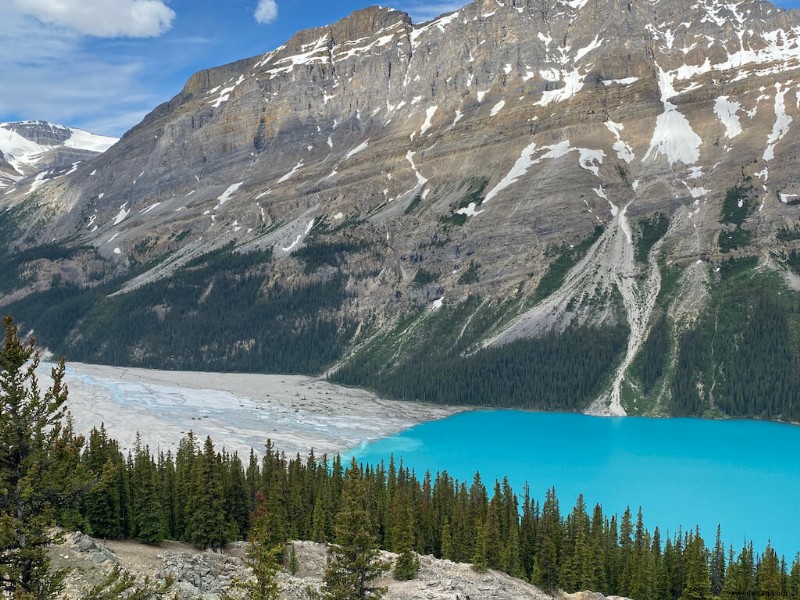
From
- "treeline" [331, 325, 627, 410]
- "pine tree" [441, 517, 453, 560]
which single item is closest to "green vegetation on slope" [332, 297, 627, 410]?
"treeline" [331, 325, 627, 410]

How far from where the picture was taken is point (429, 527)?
2500 inches

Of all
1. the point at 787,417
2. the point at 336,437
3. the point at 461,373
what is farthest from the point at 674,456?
the point at 461,373

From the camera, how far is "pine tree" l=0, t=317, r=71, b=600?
1906 centimetres

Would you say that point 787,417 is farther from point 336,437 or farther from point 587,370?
point 336,437

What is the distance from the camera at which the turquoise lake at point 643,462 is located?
83250mm

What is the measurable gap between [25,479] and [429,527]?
47.8m

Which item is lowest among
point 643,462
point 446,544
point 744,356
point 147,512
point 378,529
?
point 446,544

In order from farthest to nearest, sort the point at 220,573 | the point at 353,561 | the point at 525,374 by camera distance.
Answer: the point at 525,374
the point at 220,573
the point at 353,561

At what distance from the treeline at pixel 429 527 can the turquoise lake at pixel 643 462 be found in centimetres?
1867

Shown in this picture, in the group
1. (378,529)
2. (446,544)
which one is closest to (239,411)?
(378,529)

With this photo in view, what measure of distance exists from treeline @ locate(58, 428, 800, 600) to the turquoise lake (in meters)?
18.7

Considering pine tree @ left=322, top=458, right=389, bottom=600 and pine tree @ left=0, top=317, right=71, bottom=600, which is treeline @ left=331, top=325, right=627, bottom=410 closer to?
pine tree @ left=322, top=458, right=389, bottom=600

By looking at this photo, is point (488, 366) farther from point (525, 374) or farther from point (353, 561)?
point (353, 561)

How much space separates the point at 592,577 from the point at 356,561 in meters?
28.3
